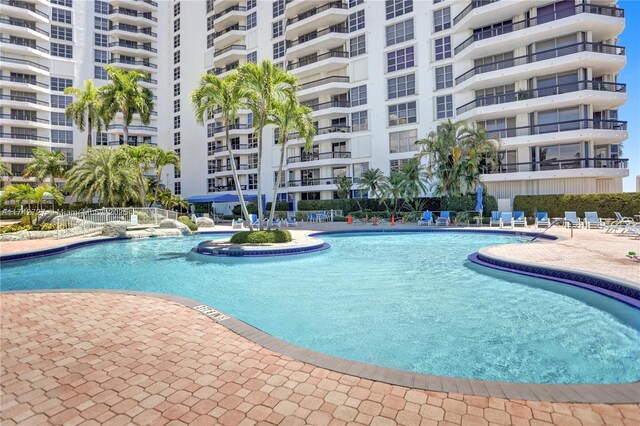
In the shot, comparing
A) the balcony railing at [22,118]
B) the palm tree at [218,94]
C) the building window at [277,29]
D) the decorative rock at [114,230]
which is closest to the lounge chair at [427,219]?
the palm tree at [218,94]

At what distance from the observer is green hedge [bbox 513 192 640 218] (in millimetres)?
22094

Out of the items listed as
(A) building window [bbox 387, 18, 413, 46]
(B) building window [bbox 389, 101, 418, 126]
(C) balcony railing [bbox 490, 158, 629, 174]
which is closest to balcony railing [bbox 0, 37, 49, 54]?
(A) building window [bbox 387, 18, 413, 46]

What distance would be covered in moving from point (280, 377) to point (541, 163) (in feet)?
100

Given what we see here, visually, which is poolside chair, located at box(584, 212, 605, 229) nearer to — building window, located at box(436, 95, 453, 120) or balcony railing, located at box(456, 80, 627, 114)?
balcony railing, located at box(456, 80, 627, 114)

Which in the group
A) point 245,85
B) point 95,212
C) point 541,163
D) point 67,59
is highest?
point 67,59

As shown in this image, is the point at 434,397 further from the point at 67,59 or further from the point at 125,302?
the point at 67,59

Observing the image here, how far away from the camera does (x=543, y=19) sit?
88.5ft

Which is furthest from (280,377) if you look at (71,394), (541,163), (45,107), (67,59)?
(67,59)

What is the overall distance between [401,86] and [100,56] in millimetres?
46974

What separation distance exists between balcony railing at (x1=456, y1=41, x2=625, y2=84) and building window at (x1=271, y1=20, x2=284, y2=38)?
24.5 m

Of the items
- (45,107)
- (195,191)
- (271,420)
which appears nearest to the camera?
(271,420)

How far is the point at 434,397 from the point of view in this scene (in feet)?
10.4

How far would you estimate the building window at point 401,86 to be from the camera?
33.7 metres

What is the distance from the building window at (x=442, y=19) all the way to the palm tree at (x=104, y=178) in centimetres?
3186
